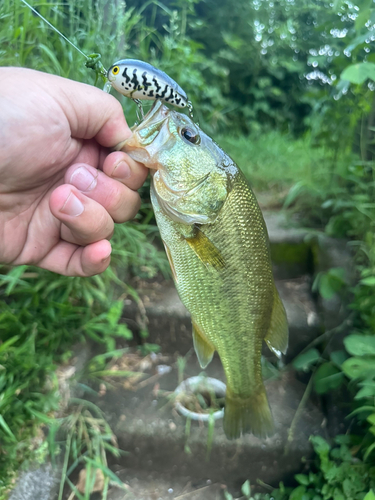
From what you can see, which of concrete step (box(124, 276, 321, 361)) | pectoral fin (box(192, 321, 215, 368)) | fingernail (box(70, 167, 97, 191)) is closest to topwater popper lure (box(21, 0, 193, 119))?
fingernail (box(70, 167, 97, 191))

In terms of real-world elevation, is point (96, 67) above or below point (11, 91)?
above

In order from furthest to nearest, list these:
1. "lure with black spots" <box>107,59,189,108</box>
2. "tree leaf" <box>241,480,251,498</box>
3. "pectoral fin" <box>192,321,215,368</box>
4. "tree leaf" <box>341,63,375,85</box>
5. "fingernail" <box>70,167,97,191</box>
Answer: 1. "tree leaf" <box>241,480,251,498</box>
2. "tree leaf" <box>341,63,375,85</box>
3. "pectoral fin" <box>192,321,215,368</box>
4. "fingernail" <box>70,167,97,191</box>
5. "lure with black spots" <box>107,59,189,108</box>

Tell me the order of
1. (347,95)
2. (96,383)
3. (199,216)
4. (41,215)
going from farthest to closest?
1. (347,95)
2. (96,383)
3. (41,215)
4. (199,216)

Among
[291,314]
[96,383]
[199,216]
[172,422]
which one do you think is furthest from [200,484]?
[199,216]

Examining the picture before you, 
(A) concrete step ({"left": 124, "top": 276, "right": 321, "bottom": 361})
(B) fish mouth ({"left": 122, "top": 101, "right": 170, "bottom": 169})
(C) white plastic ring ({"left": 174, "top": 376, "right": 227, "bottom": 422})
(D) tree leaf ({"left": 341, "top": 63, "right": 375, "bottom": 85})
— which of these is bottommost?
(C) white plastic ring ({"left": 174, "top": 376, "right": 227, "bottom": 422})

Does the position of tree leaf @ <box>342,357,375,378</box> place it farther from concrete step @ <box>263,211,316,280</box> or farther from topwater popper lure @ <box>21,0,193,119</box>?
topwater popper lure @ <box>21,0,193,119</box>

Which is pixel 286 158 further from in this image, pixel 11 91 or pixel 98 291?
pixel 11 91

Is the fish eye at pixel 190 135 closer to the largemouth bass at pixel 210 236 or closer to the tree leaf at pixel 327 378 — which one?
the largemouth bass at pixel 210 236
